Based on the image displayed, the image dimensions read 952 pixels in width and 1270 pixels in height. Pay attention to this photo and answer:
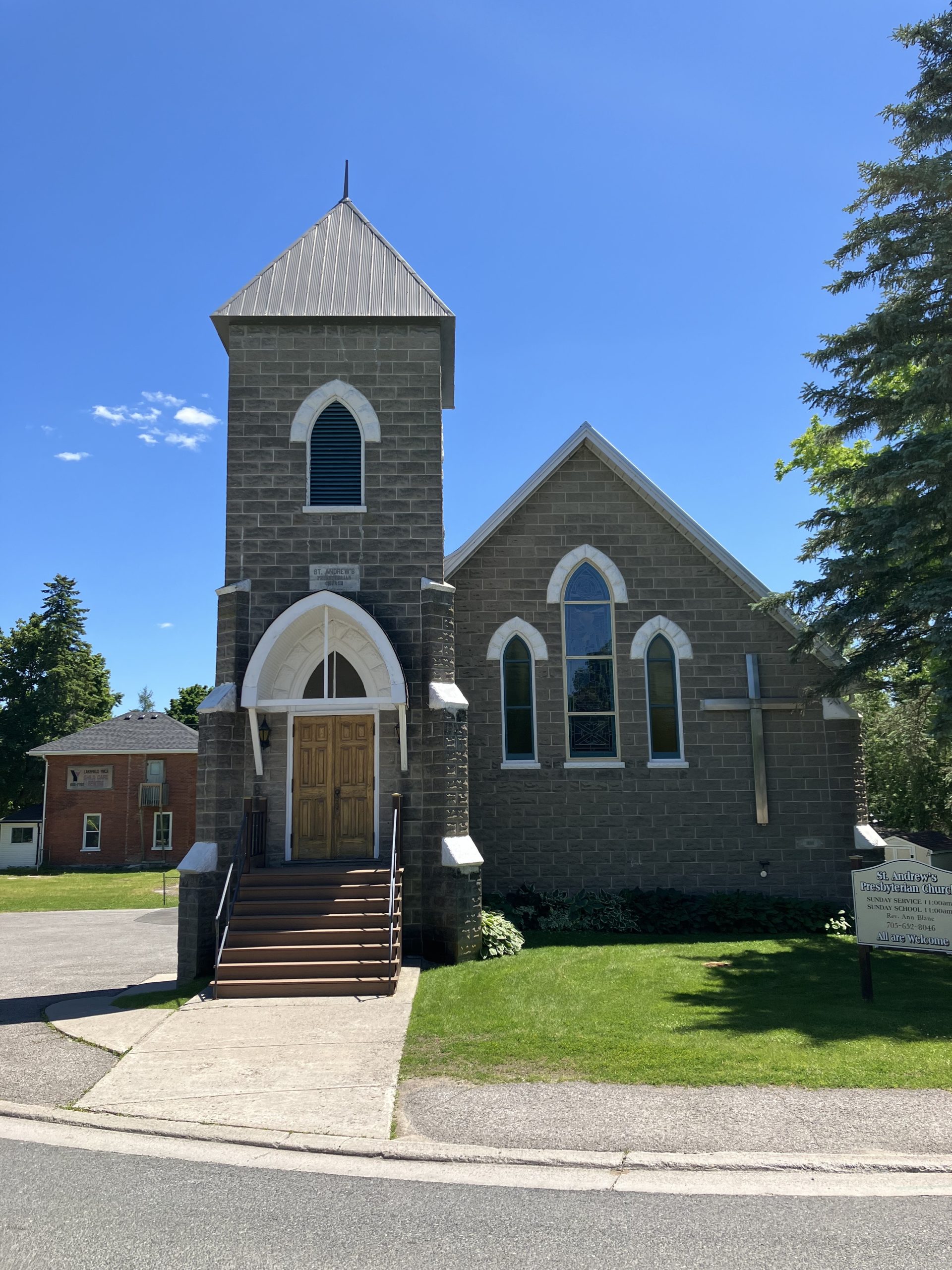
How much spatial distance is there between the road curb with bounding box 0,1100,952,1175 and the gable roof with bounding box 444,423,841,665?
34.2ft

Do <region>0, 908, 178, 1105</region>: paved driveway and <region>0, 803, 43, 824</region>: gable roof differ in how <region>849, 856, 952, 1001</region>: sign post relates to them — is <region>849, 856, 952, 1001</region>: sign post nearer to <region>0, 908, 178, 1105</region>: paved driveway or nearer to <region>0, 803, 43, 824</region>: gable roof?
<region>0, 908, 178, 1105</region>: paved driveway

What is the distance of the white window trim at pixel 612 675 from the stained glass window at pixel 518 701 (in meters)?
0.58

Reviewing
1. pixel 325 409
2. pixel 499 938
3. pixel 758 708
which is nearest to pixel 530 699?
pixel 758 708

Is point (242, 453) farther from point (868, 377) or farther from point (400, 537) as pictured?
point (868, 377)

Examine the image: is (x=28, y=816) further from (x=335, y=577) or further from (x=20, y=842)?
(x=335, y=577)

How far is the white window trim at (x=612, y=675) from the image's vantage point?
15.6 m

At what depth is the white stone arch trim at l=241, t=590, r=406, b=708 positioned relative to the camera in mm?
13039

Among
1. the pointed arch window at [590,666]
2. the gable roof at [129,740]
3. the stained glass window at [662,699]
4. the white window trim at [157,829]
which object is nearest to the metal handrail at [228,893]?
the pointed arch window at [590,666]

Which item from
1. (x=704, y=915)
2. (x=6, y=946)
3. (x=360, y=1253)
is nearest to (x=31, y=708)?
(x=6, y=946)

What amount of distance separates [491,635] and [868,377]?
7.08m

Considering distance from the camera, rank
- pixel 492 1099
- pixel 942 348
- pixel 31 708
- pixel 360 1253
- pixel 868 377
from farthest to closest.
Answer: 1. pixel 31 708
2. pixel 868 377
3. pixel 942 348
4. pixel 492 1099
5. pixel 360 1253

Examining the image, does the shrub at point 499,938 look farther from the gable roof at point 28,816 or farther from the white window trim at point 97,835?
the gable roof at point 28,816

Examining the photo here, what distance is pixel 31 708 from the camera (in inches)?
1836

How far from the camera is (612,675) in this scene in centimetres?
1599
